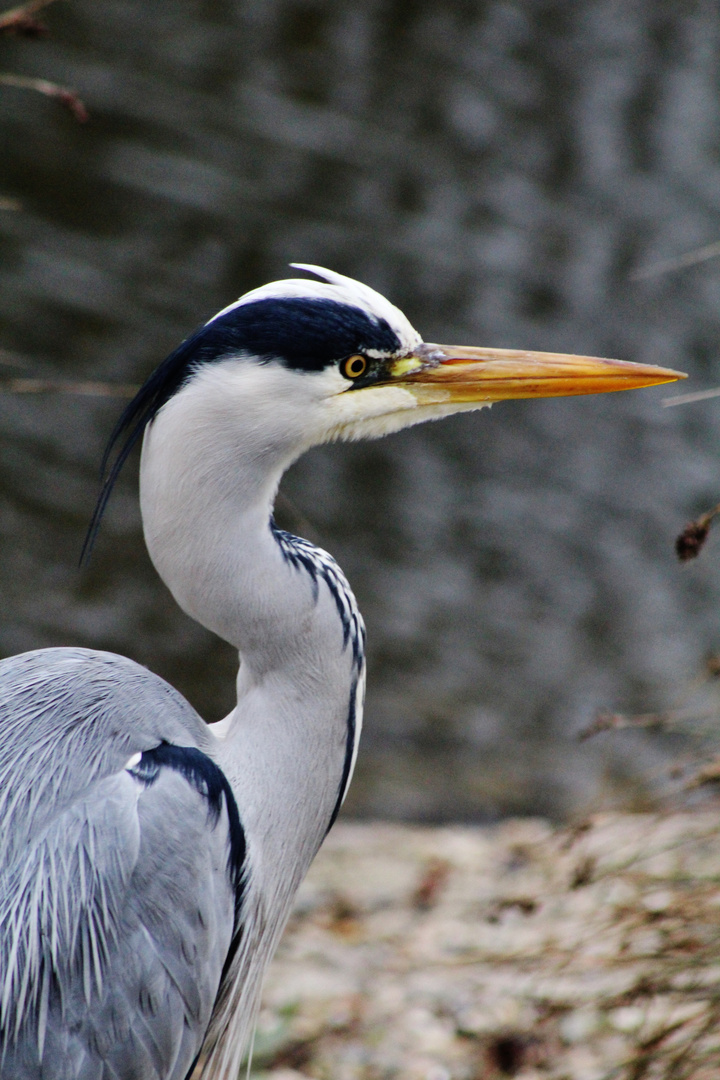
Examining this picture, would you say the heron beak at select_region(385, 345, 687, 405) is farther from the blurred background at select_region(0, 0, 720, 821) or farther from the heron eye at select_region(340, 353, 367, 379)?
the blurred background at select_region(0, 0, 720, 821)

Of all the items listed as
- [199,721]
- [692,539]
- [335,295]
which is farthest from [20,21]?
[692,539]

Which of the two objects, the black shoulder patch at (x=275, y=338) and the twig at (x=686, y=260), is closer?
the black shoulder patch at (x=275, y=338)

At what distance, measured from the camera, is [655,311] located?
8242 mm

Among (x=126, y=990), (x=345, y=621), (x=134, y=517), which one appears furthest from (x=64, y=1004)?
(x=134, y=517)

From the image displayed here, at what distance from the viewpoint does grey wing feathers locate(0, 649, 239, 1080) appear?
231 centimetres

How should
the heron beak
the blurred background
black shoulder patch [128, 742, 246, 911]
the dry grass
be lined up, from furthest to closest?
1. the blurred background
2. the dry grass
3. the heron beak
4. black shoulder patch [128, 742, 246, 911]

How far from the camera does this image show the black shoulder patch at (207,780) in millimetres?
2439

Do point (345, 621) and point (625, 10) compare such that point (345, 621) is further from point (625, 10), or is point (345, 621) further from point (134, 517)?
point (625, 10)

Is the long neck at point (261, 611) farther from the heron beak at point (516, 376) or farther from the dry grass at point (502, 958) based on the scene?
the dry grass at point (502, 958)

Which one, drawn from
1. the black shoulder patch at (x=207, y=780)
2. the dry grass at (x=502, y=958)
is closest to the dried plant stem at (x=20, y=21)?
the black shoulder patch at (x=207, y=780)

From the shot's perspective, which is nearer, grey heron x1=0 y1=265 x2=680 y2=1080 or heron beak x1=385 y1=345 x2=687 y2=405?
grey heron x1=0 y1=265 x2=680 y2=1080

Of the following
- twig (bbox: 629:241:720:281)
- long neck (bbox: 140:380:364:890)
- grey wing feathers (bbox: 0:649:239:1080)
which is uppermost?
twig (bbox: 629:241:720:281)

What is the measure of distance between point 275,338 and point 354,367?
212 mm

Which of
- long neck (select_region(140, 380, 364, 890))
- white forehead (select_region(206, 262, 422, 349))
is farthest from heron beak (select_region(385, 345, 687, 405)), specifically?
long neck (select_region(140, 380, 364, 890))
